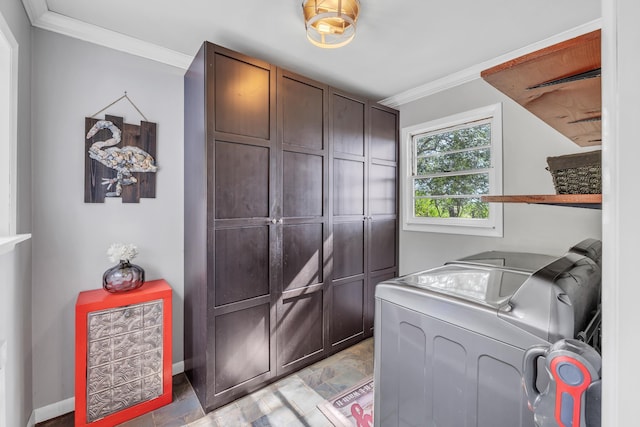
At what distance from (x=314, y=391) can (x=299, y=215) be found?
1.35 m

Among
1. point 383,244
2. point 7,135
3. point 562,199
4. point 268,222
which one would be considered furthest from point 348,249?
point 7,135

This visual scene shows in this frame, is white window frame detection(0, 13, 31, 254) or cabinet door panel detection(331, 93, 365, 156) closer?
white window frame detection(0, 13, 31, 254)

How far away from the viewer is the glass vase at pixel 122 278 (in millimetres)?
1947

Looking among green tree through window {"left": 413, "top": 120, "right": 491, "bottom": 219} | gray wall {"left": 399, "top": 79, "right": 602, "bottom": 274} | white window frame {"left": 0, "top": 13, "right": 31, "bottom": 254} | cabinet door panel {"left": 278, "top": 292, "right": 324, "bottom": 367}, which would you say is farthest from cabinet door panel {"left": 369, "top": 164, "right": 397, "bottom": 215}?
white window frame {"left": 0, "top": 13, "right": 31, "bottom": 254}

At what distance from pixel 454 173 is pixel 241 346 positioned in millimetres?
2441

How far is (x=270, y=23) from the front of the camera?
1956 millimetres

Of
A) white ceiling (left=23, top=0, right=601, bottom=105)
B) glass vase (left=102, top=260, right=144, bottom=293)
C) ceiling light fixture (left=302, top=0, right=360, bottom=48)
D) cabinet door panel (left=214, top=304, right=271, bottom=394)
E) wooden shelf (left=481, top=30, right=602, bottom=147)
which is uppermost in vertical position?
white ceiling (left=23, top=0, right=601, bottom=105)

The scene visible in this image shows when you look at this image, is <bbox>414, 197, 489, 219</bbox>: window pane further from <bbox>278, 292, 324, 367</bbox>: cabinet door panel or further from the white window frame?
the white window frame

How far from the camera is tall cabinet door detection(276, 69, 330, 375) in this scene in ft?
7.59

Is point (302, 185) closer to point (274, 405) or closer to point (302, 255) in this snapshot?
point (302, 255)

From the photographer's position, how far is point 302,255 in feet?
7.99

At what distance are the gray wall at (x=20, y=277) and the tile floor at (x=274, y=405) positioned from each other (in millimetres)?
483

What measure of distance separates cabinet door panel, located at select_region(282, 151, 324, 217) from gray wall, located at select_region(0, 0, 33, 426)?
5.11 feet

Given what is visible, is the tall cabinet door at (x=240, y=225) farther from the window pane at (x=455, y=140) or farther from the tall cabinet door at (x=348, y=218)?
the window pane at (x=455, y=140)
